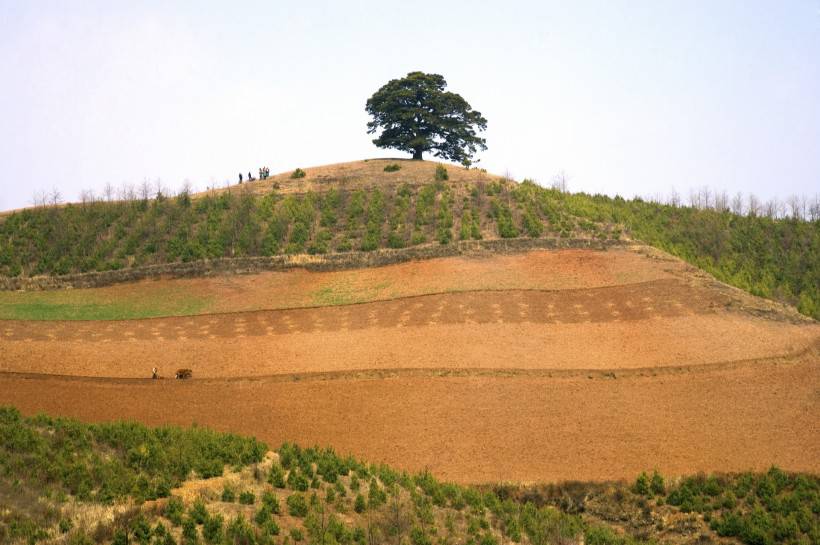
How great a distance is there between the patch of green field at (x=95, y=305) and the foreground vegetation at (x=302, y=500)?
49.5 ft

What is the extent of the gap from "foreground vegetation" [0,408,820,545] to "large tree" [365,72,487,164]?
41664 mm

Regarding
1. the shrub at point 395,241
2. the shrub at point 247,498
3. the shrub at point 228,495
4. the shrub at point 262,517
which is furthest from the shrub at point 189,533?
the shrub at point 395,241

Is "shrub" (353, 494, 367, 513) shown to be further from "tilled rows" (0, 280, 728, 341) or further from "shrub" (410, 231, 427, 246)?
"shrub" (410, 231, 427, 246)

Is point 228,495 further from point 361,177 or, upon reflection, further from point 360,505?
point 361,177

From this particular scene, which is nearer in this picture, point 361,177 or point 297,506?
point 297,506

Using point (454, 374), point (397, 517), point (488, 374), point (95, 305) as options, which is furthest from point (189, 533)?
point (95, 305)

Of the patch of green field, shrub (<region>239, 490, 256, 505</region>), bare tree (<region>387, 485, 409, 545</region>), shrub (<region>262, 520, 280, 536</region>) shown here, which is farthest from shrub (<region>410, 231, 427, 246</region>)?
shrub (<region>262, 520, 280, 536</region>)

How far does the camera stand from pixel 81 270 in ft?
159

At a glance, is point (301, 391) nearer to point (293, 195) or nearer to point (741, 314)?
point (741, 314)

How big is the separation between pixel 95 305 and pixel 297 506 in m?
24.7

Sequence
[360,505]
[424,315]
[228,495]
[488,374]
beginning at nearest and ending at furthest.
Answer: [228,495]
[360,505]
[488,374]
[424,315]

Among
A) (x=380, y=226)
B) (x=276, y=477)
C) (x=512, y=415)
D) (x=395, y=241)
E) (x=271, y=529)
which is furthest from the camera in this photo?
(x=380, y=226)

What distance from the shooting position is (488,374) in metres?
34.1

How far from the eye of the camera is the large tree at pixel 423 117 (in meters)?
65.9
